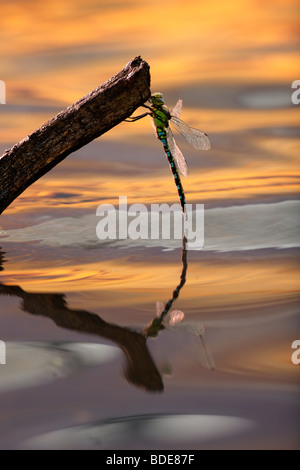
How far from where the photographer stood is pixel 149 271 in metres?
3.36

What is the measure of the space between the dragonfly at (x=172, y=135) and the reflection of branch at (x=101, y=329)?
139cm

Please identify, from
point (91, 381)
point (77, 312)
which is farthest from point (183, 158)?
point (91, 381)

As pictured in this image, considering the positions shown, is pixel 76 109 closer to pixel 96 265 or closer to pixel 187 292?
pixel 96 265

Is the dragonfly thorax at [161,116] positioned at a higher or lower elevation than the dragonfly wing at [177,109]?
lower

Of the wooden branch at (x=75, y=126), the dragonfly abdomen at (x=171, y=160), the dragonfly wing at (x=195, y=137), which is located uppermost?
the dragonfly wing at (x=195, y=137)

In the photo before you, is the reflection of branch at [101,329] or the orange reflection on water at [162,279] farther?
the orange reflection on water at [162,279]

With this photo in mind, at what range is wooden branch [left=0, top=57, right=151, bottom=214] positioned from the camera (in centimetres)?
313

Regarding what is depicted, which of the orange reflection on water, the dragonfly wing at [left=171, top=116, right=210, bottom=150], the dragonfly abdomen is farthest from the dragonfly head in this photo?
the orange reflection on water

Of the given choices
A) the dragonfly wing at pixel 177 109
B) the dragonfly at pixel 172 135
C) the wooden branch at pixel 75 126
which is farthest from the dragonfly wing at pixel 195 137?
the wooden branch at pixel 75 126

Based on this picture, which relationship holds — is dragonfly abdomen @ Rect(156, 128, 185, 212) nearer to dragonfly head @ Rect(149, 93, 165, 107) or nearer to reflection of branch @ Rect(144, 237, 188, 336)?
dragonfly head @ Rect(149, 93, 165, 107)

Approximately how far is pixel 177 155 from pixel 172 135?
0.14 meters

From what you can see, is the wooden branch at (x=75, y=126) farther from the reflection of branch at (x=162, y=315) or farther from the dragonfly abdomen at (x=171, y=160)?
the reflection of branch at (x=162, y=315)

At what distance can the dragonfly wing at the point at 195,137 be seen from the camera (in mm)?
4234

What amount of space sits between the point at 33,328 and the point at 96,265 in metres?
1.10
